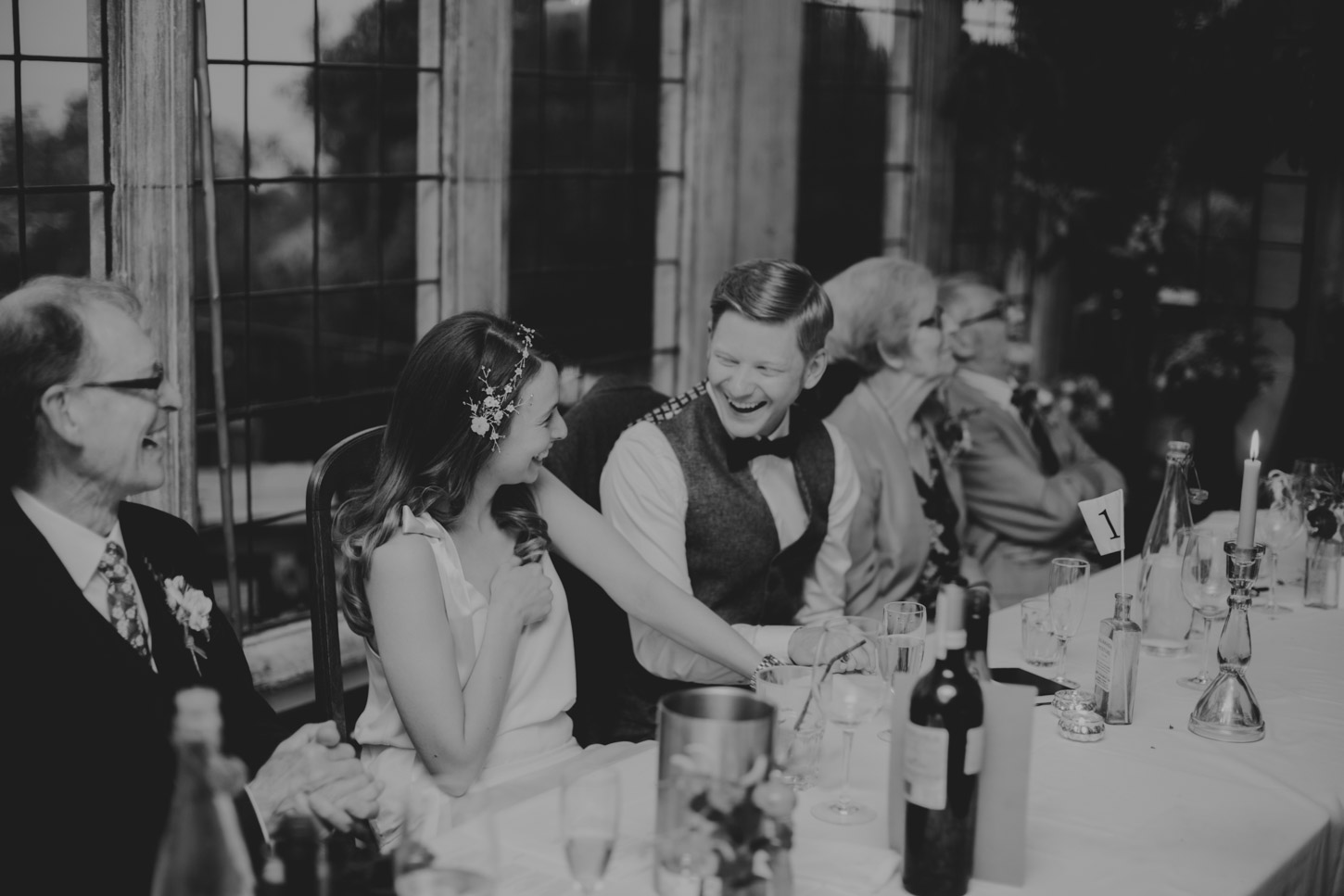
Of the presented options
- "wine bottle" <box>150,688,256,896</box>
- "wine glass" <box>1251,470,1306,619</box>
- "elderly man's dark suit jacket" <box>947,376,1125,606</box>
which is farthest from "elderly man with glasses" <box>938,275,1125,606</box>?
"wine bottle" <box>150,688,256,896</box>

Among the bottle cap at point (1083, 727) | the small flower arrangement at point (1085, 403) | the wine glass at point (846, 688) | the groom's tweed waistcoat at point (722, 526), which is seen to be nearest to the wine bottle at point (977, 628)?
the wine glass at point (846, 688)

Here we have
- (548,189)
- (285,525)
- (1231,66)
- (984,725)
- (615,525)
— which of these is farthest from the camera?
(1231,66)

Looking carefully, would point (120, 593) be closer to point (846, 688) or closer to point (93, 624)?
point (93, 624)

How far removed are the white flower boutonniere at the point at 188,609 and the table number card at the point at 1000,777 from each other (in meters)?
0.95

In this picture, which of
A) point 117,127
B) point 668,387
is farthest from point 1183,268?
point 117,127

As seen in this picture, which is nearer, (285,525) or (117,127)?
(117,127)

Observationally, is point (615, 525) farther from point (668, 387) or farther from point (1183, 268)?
point (1183, 268)

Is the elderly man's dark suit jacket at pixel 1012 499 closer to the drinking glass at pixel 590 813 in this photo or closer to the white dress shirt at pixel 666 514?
the white dress shirt at pixel 666 514

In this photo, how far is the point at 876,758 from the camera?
6.33 ft

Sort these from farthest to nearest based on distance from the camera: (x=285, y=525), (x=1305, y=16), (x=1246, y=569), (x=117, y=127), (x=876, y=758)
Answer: (x=1305, y=16) < (x=285, y=525) < (x=117, y=127) < (x=1246, y=569) < (x=876, y=758)

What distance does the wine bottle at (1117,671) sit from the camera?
2.07 m

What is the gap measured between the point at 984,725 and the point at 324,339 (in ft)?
29.8

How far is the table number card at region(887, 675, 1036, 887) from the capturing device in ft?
4.93

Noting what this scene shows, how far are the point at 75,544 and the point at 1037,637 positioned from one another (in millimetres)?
1458
